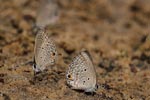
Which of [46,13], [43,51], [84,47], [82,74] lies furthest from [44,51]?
[46,13]

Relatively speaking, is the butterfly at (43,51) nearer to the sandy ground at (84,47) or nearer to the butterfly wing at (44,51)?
the butterfly wing at (44,51)

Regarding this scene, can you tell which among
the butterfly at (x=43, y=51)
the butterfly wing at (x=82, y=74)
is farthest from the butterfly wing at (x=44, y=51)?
the butterfly wing at (x=82, y=74)

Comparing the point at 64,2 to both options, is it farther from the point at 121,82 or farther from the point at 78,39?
the point at 121,82

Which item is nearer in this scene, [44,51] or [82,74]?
[82,74]

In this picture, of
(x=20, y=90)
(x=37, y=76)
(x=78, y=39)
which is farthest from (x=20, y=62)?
(x=78, y=39)

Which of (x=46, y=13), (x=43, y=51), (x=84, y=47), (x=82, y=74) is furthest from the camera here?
(x=46, y=13)

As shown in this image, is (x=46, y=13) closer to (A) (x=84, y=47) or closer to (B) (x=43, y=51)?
(A) (x=84, y=47)

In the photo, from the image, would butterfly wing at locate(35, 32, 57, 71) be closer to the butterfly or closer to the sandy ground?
the butterfly
